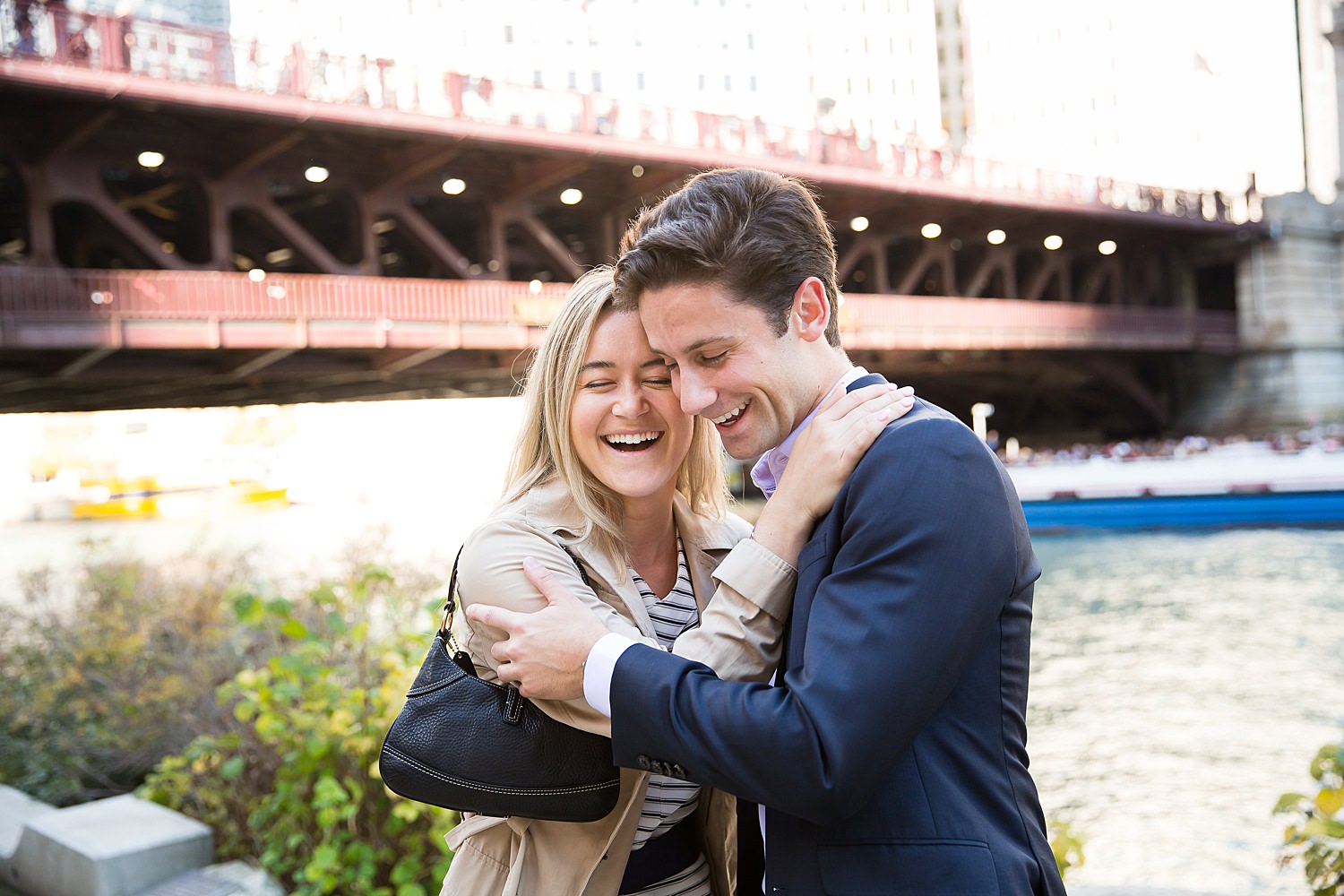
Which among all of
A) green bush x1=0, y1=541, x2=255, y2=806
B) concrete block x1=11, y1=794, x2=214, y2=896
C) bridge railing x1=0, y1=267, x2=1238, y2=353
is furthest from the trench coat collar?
bridge railing x1=0, y1=267, x2=1238, y2=353

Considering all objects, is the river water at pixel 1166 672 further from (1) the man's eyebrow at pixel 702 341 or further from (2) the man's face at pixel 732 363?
(1) the man's eyebrow at pixel 702 341

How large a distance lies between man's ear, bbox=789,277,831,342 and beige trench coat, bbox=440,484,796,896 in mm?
413

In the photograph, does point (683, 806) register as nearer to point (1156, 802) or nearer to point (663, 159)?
point (1156, 802)

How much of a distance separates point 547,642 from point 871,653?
64cm

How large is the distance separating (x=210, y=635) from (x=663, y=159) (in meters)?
17.8

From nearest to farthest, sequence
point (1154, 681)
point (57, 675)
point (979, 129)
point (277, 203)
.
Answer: point (57, 675)
point (1154, 681)
point (277, 203)
point (979, 129)

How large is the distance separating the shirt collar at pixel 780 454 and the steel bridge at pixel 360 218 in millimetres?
16862

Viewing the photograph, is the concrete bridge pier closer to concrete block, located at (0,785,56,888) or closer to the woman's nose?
concrete block, located at (0,785,56,888)

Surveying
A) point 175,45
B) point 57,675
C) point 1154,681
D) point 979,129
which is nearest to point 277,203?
point 175,45

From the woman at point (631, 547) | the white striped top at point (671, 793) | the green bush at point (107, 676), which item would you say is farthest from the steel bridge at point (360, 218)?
the white striped top at point (671, 793)

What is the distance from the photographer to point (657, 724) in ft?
5.38

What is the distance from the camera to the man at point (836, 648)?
1.50 m

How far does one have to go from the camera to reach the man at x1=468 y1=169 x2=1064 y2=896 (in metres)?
1.50

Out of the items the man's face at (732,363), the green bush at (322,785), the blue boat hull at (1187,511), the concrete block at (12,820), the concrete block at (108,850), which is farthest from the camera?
the blue boat hull at (1187,511)
